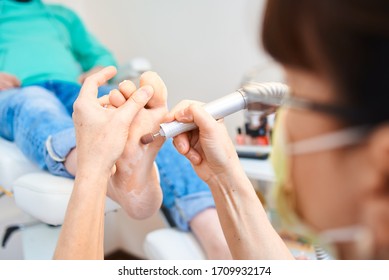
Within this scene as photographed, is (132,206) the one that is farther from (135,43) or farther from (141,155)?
(135,43)

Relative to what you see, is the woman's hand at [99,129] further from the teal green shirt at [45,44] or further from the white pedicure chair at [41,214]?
the teal green shirt at [45,44]

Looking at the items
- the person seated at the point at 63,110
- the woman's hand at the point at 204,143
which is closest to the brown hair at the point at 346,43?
the woman's hand at the point at 204,143

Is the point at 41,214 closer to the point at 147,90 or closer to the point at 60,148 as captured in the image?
the point at 60,148

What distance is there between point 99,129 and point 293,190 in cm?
→ 34

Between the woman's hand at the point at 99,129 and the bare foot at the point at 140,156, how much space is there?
0.02 m

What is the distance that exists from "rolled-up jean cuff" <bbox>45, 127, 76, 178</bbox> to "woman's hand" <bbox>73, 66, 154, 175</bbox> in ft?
0.55

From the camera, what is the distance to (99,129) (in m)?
0.63

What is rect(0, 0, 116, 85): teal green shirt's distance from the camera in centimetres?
115

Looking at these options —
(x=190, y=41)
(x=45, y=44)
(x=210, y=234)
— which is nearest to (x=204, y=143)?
(x=210, y=234)

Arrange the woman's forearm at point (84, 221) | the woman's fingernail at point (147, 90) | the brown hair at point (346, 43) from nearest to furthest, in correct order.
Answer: the brown hair at point (346, 43), the woman's forearm at point (84, 221), the woman's fingernail at point (147, 90)

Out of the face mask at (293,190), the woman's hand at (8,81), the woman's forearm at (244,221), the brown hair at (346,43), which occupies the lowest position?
the woman's forearm at (244,221)

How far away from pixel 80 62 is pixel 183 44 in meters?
0.40

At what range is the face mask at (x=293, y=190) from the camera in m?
0.31

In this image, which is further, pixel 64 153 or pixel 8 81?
pixel 8 81
